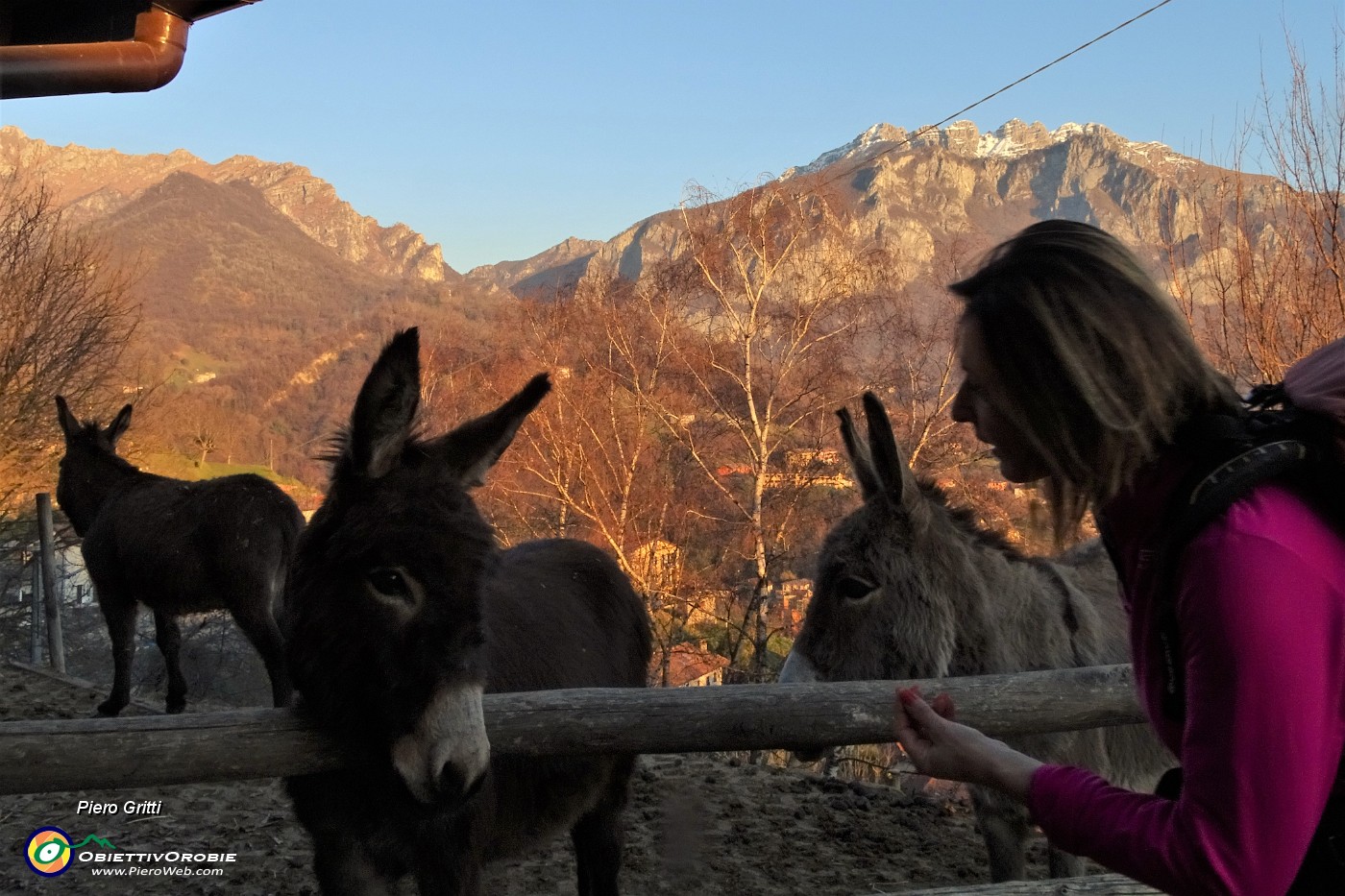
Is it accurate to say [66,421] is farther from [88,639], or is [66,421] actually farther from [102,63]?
[88,639]

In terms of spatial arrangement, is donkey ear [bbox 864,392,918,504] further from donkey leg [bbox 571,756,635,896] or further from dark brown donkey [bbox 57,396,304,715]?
dark brown donkey [bbox 57,396,304,715]

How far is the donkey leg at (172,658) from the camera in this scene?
25.1 feet

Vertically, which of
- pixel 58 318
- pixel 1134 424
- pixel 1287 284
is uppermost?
pixel 58 318

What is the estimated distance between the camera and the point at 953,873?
517 centimetres

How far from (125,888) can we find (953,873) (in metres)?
4.35

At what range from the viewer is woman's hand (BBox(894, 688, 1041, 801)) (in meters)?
1.25

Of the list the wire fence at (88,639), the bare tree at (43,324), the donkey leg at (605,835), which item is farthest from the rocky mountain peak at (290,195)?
the donkey leg at (605,835)

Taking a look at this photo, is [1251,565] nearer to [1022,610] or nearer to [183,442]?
[1022,610]

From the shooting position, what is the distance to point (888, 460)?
344 cm

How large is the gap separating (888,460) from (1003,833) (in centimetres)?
156

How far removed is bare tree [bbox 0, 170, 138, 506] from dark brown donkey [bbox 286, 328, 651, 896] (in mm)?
16744

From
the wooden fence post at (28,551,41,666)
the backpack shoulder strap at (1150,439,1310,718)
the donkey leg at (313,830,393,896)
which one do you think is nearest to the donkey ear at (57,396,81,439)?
the wooden fence post at (28,551,41,666)

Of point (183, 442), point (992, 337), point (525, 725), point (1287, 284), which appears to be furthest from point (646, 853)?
point (183, 442)

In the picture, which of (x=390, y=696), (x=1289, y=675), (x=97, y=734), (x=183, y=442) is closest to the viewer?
(x=1289, y=675)
